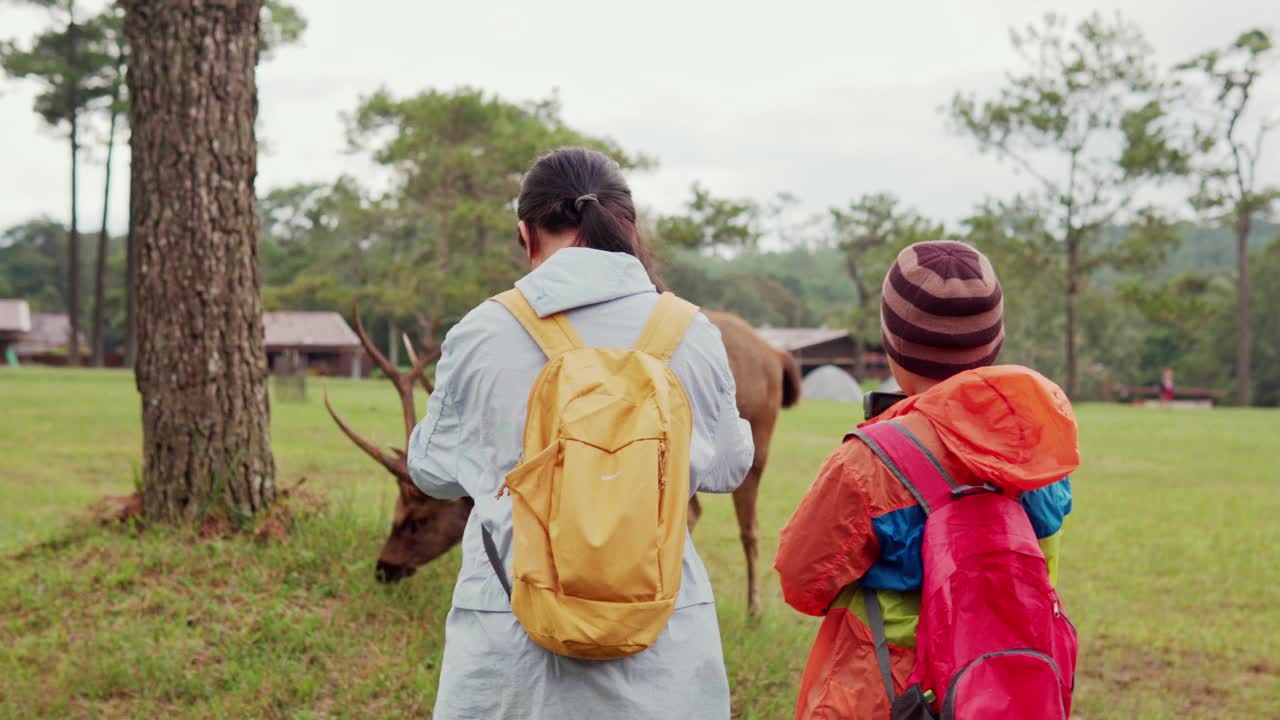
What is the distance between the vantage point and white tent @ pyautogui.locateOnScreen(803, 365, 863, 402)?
42.5m

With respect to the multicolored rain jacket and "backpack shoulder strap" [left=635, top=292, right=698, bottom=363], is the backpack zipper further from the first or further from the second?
"backpack shoulder strap" [left=635, top=292, right=698, bottom=363]

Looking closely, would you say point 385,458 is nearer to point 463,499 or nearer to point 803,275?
point 463,499

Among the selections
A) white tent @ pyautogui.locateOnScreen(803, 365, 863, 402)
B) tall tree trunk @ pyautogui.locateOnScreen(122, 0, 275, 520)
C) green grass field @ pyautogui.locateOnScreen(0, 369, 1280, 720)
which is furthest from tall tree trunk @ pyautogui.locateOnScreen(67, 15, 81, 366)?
tall tree trunk @ pyautogui.locateOnScreen(122, 0, 275, 520)

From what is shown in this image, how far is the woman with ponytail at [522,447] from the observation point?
2.04 metres

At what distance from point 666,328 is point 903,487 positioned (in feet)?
1.83

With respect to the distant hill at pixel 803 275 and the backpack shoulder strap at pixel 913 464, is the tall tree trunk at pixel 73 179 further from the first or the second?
the backpack shoulder strap at pixel 913 464

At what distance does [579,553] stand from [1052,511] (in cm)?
95

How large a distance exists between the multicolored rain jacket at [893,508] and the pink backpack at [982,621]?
1.8 inches

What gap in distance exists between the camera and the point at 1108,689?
4.96 metres

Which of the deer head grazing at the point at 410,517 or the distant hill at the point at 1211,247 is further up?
the distant hill at the point at 1211,247

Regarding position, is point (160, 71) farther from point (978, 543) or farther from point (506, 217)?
point (506, 217)

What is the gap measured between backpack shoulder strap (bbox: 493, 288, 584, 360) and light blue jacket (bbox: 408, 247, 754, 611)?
2cm

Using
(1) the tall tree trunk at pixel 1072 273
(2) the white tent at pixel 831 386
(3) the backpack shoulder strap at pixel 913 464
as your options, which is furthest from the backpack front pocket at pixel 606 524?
(2) the white tent at pixel 831 386

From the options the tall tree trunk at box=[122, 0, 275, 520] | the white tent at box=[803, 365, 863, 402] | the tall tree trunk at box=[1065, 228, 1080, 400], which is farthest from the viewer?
the white tent at box=[803, 365, 863, 402]
